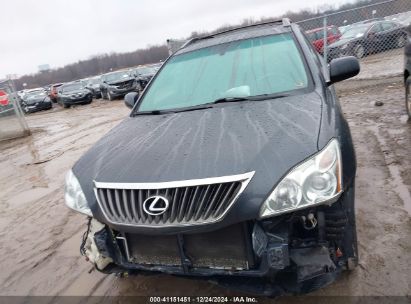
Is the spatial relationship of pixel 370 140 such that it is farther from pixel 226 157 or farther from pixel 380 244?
pixel 226 157

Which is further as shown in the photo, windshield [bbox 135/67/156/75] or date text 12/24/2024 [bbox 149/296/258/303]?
windshield [bbox 135/67/156/75]

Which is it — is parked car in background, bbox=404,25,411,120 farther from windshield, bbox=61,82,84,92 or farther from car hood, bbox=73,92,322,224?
windshield, bbox=61,82,84,92

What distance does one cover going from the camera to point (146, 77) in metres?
20.1

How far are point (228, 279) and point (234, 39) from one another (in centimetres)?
248

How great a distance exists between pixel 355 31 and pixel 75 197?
1510 centimetres

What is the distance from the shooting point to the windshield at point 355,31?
46.6ft

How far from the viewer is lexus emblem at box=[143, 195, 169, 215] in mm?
1937

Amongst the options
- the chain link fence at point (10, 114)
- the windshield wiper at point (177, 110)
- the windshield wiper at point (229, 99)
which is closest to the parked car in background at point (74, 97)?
the chain link fence at point (10, 114)

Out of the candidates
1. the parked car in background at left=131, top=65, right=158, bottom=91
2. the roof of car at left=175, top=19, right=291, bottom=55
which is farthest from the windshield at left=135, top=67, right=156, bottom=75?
the roof of car at left=175, top=19, right=291, bottom=55

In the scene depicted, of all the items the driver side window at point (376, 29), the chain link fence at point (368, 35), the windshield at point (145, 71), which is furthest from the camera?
the windshield at point (145, 71)

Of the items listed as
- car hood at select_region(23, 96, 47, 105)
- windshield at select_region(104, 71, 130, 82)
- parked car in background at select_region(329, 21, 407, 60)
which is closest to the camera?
parked car in background at select_region(329, 21, 407, 60)

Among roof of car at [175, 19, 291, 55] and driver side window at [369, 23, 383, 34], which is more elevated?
roof of car at [175, 19, 291, 55]

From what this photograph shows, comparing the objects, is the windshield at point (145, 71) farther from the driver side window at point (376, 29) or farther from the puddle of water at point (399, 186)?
the puddle of water at point (399, 186)

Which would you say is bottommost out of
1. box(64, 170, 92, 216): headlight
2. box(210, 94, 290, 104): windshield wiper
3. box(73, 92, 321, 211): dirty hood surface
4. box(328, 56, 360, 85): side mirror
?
box(64, 170, 92, 216): headlight
